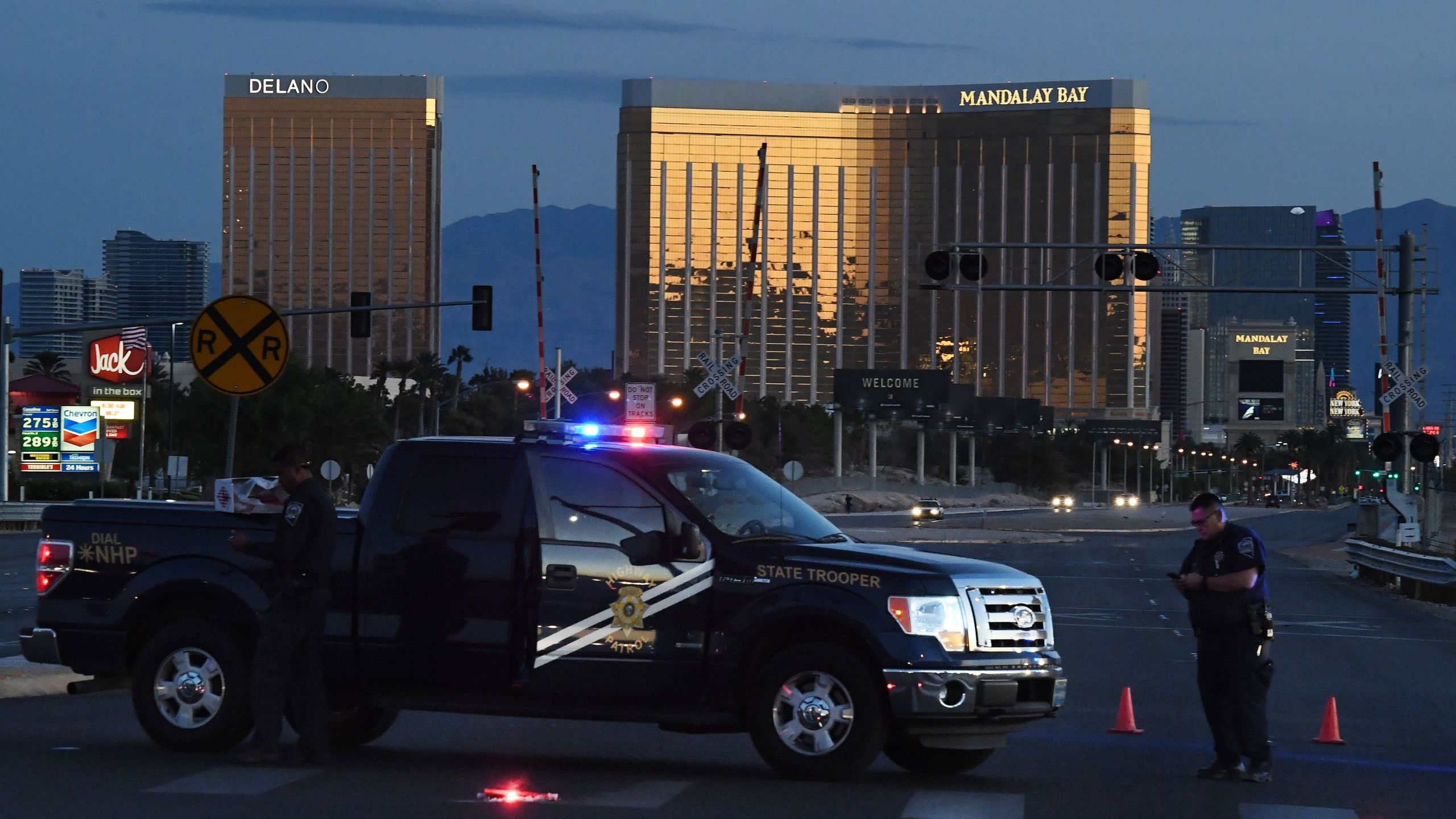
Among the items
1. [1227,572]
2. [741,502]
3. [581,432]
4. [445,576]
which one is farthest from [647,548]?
[1227,572]

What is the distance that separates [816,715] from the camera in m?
10.8

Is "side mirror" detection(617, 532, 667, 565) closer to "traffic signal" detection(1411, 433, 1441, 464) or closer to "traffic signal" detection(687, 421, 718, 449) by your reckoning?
"traffic signal" detection(687, 421, 718, 449)

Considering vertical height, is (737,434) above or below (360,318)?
below

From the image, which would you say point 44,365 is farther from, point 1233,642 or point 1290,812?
point 1290,812

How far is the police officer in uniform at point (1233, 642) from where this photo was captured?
1137cm

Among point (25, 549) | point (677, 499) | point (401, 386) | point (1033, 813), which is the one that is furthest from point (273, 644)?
point (401, 386)

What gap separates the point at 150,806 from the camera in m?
9.60

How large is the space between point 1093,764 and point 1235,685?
4.31ft

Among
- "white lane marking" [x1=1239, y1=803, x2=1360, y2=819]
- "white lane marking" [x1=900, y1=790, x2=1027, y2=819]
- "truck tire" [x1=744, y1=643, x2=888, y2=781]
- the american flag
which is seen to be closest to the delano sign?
the american flag

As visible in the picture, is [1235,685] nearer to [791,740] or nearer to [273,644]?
[791,740]

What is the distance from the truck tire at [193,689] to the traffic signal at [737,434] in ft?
61.8

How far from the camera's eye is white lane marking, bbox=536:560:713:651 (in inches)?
433

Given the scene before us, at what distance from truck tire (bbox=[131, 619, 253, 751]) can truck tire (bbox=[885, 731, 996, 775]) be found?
4.01 m

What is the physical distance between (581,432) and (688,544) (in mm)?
1375
